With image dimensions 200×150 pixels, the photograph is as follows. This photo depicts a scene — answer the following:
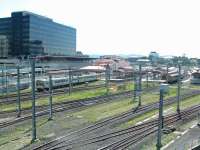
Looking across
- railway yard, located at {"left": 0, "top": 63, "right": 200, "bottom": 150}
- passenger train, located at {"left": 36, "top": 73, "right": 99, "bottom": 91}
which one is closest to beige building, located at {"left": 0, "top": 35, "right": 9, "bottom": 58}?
passenger train, located at {"left": 36, "top": 73, "right": 99, "bottom": 91}

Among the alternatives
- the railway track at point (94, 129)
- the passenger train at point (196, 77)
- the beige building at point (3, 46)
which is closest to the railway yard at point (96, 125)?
the railway track at point (94, 129)

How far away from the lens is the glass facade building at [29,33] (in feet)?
391

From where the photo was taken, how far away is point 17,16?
120188 mm

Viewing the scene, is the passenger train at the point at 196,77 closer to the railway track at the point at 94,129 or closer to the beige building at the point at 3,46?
the railway track at the point at 94,129

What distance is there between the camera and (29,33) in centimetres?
11862

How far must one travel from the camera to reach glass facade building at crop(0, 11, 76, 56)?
119125 millimetres

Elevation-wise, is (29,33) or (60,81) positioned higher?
(29,33)

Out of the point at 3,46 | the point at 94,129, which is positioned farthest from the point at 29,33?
the point at 94,129

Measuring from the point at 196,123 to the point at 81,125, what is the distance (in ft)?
32.3

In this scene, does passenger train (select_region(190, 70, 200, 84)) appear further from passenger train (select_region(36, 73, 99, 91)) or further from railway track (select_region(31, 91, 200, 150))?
railway track (select_region(31, 91, 200, 150))

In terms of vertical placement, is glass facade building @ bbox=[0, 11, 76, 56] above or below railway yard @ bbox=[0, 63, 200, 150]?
above

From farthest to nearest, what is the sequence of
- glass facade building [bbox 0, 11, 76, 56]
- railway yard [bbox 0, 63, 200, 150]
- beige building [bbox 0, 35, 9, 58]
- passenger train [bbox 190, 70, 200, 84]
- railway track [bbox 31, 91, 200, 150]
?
glass facade building [bbox 0, 11, 76, 56] < beige building [bbox 0, 35, 9, 58] < passenger train [bbox 190, 70, 200, 84] < railway yard [bbox 0, 63, 200, 150] < railway track [bbox 31, 91, 200, 150]

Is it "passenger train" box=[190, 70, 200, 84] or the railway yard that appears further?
"passenger train" box=[190, 70, 200, 84]

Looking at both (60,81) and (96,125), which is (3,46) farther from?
(96,125)
